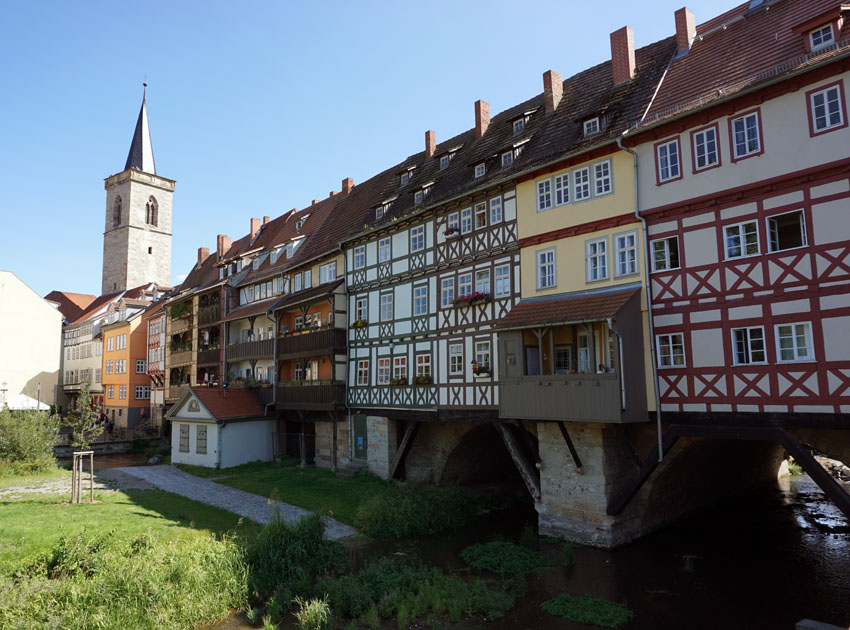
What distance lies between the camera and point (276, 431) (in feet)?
99.6

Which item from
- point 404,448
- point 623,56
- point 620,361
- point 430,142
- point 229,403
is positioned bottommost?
point 404,448

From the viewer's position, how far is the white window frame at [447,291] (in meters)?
20.8

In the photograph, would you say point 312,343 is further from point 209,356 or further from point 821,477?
point 821,477

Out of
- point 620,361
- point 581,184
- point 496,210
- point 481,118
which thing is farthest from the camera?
point 481,118

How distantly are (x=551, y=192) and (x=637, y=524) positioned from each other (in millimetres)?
9953

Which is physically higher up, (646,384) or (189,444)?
(646,384)

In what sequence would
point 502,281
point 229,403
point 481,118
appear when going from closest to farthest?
point 502,281 → point 481,118 → point 229,403

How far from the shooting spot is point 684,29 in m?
17.5

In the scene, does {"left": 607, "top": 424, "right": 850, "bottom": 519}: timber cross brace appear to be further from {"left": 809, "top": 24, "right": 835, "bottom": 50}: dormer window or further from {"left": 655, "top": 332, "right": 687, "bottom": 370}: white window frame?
{"left": 809, "top": 24, "right": 835, "bottom": 50}: dormer window

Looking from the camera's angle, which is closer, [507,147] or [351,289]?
[507,147]

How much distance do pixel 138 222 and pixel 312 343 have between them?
46.8 m

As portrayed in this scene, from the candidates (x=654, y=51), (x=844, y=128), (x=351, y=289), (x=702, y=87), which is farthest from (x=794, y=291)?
(x=351, y=289)

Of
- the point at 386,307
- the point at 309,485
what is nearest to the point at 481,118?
the point at 386,307

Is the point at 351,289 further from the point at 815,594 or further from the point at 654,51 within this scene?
the point at 815,594
